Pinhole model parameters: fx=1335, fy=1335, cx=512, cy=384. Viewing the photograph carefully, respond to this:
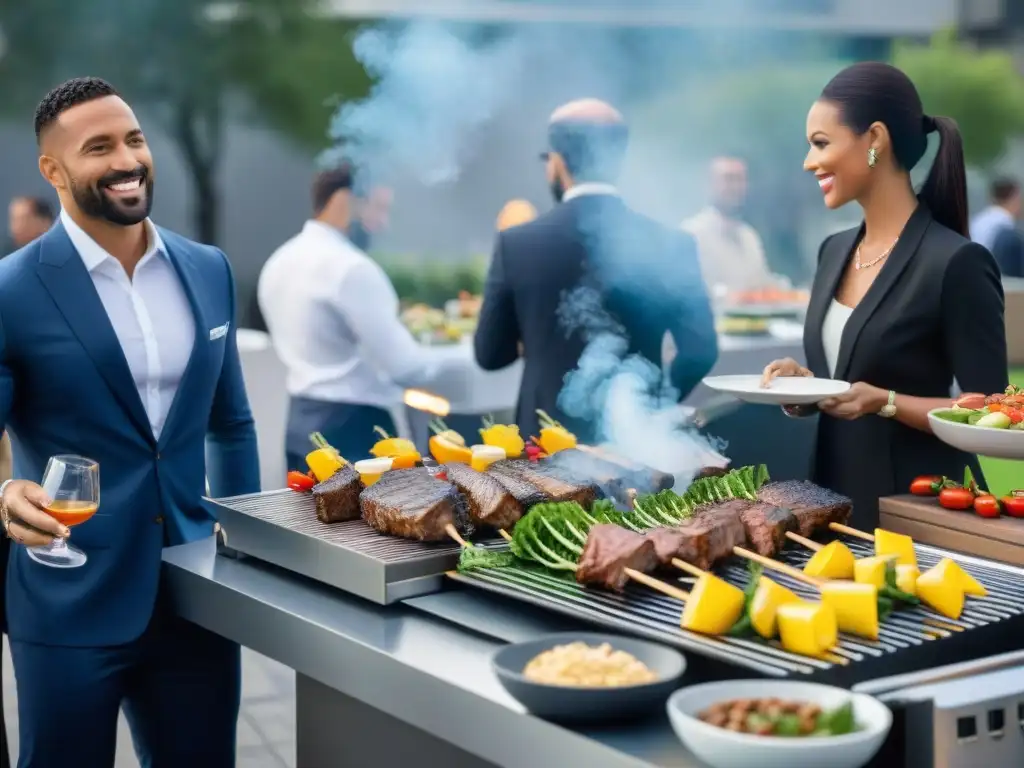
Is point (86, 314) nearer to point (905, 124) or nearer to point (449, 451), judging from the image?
point (449, 451)

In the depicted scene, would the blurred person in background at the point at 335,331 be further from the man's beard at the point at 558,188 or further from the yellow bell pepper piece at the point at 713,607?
the yellow bell pepper piece at the point at 713,607

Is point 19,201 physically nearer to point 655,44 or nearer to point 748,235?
point 748,235

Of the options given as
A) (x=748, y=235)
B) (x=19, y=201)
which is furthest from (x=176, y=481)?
(x=748, y=235)

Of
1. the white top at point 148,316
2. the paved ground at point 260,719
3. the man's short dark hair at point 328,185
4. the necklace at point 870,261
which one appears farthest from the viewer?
the man's short dark hair at point 328,185

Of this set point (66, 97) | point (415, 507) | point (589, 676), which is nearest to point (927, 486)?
point (415, 507)

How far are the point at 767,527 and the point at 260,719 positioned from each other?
307 centimetres

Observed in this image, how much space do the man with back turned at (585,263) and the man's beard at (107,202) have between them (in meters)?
1.98

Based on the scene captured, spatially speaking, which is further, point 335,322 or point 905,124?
point 335,322

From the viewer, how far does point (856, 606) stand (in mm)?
2383

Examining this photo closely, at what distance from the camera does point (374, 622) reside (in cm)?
280

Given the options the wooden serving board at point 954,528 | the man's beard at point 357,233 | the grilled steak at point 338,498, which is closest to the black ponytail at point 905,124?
the wooden serving board at point 954,528

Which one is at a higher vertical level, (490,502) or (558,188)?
(558,188)

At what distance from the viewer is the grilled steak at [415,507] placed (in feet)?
9.73

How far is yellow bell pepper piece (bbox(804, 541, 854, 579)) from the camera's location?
2.68 meters
